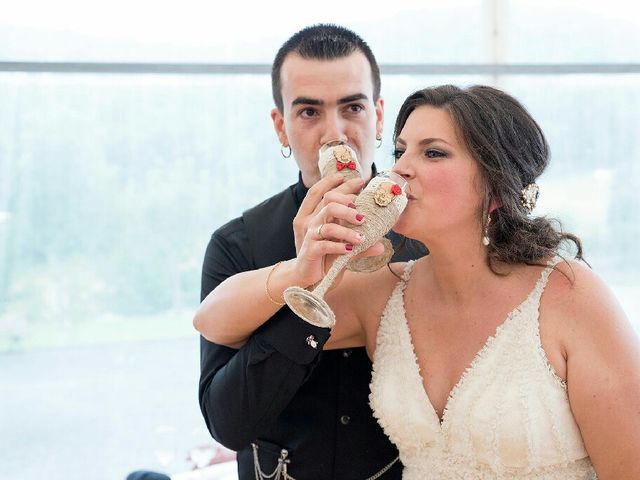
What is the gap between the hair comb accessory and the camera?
2.05 meters

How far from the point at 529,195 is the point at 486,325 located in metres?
0.37

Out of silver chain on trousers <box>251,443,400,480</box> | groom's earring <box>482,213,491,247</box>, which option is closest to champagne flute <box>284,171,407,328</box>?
groom's earring <box>482,213,491,247</box>

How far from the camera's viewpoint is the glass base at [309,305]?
A: 1.48 metres

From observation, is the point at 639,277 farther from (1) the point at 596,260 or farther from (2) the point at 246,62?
(2) the point at 246,62

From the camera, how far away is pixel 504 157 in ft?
6.41

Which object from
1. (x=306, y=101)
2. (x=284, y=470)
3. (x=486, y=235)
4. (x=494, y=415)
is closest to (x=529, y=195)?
(x=486, y=235)

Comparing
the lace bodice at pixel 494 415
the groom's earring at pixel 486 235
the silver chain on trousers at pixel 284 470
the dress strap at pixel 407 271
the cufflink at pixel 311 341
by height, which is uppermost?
the groom's earring at pixel 486 235

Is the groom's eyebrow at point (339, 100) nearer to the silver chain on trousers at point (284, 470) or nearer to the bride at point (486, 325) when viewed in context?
the bride at point (486, 325)

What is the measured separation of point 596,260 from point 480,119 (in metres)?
3.96

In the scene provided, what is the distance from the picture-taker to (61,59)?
A: 187 inches

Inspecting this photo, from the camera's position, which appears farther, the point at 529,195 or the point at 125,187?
the point at 125,187

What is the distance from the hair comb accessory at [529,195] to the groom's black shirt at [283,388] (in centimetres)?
62

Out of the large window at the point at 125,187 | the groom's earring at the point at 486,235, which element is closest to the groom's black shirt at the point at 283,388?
the groom's earring at the point at 486,235

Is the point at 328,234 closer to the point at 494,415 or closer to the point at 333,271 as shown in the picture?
the point at 333,271
